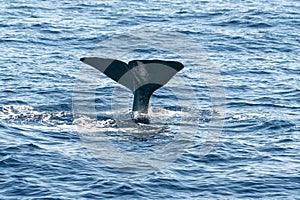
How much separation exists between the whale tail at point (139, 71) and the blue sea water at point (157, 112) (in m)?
1.31

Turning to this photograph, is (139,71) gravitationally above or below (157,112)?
above

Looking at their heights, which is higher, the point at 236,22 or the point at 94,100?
the point at 236,22

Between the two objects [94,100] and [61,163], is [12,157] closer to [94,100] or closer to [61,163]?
[61,163]

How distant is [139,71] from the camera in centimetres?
1744

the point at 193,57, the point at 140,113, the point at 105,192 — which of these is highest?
the point at 193,57

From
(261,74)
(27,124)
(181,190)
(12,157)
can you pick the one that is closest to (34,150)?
(12,157)

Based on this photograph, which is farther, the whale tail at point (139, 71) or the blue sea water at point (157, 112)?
the whale tail at point (139, 71)

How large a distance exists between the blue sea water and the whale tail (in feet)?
4.30

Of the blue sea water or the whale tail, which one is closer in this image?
the blue sea water

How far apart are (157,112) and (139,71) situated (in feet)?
13.5

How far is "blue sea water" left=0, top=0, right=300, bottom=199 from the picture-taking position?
52.8ft

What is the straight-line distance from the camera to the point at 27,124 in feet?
65.5

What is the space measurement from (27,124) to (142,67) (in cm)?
416

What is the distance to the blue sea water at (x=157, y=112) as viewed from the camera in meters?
16.1
